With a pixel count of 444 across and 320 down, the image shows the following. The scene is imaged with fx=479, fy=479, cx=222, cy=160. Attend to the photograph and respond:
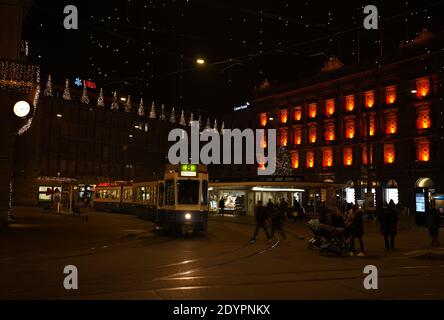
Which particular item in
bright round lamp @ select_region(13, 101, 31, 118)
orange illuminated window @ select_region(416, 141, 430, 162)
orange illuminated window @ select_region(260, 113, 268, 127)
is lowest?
bright round lamp @ select_region(13, 101, 31, 118)

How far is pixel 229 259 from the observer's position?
14586 mm

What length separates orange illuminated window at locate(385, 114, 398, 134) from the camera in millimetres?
57469

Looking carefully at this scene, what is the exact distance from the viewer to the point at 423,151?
53875mm

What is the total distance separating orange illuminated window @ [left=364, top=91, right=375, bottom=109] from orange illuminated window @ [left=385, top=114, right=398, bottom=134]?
9.59 ft

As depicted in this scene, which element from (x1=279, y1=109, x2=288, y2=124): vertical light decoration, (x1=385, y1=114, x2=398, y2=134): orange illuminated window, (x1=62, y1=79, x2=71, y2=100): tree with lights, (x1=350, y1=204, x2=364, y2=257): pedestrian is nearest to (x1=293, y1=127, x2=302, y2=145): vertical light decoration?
(x1=279, y1=109, x2=288, y2=124): vertical light decoration

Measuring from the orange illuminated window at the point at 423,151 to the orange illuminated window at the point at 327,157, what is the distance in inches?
509

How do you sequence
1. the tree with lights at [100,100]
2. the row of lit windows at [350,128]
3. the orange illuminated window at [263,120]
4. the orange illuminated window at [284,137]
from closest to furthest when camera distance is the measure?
1. the row of lit windows at [350,128]
2. the orange illuminated window at [284,137]
3. the orange illuminated window at [263,120]
4. the tree with lights at [100,100]

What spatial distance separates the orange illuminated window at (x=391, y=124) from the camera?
5747 cm

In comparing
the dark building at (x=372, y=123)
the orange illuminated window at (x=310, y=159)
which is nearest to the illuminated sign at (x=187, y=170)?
the dark building at (x=372, y=123)

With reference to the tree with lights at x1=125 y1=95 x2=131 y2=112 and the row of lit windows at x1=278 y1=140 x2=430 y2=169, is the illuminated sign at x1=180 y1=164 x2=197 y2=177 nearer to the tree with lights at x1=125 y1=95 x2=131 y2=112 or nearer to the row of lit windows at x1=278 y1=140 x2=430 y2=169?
the row of lit windows at x1=278 y1=140 x2=430 y2=169

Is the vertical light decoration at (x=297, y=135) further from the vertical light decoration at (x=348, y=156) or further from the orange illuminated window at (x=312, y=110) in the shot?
the vertical light decoration at (x=348, y=156)

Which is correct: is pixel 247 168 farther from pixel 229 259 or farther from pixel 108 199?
pixel 229 259

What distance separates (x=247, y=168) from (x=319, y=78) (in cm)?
1957
